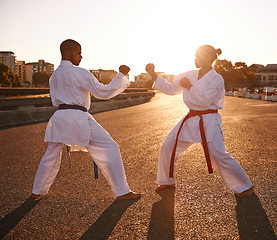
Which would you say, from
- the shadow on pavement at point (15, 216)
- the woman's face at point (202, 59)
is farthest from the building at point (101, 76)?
the shadow on pavement at point (15, 216)

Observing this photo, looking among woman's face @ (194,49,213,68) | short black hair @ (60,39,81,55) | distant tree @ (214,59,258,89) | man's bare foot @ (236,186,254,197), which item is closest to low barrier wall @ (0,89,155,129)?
short black hair @ (60,39,81,55)

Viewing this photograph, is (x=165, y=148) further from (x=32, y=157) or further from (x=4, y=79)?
(x=4, y=79)

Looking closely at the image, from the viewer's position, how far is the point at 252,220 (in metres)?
3.05

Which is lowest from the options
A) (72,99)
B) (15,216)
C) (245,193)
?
(15,216)

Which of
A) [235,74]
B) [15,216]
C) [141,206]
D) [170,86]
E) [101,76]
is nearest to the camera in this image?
[15,216]

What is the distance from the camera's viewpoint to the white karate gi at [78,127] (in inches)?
140

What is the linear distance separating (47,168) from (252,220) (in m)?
2.28

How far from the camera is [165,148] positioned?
158 inches

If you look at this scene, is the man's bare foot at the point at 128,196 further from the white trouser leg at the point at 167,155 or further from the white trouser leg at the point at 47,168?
the white trouser leg at the point at 47,168

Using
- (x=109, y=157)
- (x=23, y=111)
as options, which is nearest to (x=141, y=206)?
(x=109, y=157)

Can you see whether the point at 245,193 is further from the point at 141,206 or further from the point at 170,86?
the point at 170,86

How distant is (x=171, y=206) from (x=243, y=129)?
278 inches

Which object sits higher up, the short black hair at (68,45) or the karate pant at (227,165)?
the short black hair at (68,45)

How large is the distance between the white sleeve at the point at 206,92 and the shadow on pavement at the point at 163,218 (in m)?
1.15
